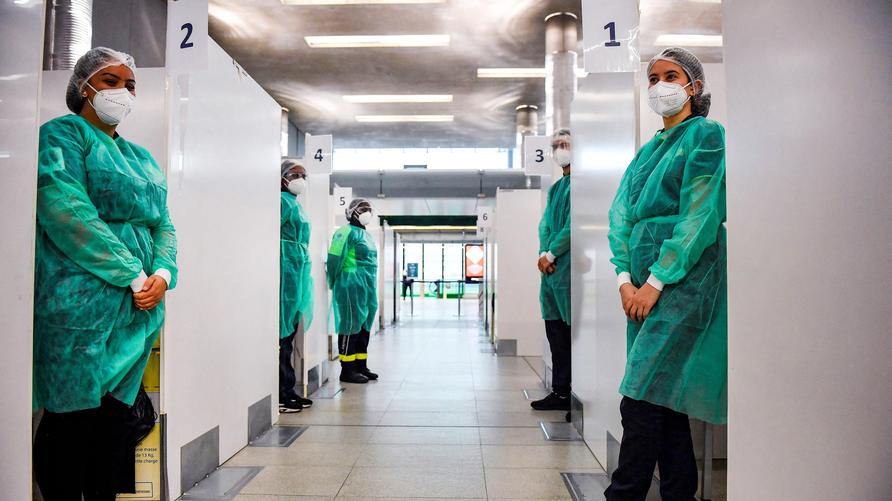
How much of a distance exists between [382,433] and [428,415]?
1.53ft

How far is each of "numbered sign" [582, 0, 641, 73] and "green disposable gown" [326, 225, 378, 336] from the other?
2790mm

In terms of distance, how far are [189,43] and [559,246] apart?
2128 millimetres

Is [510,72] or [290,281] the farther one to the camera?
[510,72]

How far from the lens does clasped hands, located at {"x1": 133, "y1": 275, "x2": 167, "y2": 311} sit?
163 cm

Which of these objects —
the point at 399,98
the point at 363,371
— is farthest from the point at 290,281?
the point at 399,98

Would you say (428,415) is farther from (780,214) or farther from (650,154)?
(780,214)

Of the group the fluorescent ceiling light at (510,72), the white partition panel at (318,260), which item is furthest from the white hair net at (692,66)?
the fluorescent ceiling light at (510,72)

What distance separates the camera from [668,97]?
1.73 m

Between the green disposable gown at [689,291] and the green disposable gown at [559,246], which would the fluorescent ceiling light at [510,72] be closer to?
the green disposable gown at [559,246]

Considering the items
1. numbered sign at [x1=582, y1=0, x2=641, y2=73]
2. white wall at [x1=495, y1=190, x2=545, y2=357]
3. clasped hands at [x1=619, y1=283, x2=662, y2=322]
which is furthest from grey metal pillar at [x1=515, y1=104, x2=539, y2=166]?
clasped hands at [x1=619, y1=283, x2=662, y2=322]

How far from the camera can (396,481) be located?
2.33m

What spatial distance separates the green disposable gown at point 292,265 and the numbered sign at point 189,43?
161 centimetres

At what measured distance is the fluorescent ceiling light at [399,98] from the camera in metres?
10.1

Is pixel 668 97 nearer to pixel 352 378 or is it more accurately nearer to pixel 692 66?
pixel 692 66
